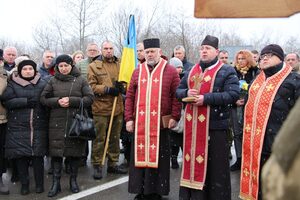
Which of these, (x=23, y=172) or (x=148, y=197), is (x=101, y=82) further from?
(x=148, y=197)

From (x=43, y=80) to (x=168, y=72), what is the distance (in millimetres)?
1716

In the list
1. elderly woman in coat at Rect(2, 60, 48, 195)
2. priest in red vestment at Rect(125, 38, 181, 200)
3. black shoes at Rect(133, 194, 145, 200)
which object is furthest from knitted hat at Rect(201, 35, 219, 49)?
elderly woman in coat at Rect(2, 60, 48, 195)

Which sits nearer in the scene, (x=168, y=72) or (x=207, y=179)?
(x=207, y=179)

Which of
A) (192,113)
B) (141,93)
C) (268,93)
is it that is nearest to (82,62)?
(141,93)

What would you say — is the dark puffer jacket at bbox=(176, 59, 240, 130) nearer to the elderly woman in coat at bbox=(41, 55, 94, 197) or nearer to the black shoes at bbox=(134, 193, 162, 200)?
the black shoes at bbox=(134, 193, 162, 200)

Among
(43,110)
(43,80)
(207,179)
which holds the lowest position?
(207,179)

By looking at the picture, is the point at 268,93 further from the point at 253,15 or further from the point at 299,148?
the point at 299,148

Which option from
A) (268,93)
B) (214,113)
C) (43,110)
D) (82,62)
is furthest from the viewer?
(82,62)

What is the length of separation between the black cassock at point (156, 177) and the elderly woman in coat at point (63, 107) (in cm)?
87

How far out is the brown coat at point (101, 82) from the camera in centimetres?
641

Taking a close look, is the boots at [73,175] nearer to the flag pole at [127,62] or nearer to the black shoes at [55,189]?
the black shoes at [55,189]

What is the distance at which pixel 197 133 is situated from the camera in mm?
4648

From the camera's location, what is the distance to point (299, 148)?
109 centimetres

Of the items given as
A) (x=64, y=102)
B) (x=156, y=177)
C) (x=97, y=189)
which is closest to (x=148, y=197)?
(x=156, y=177)
